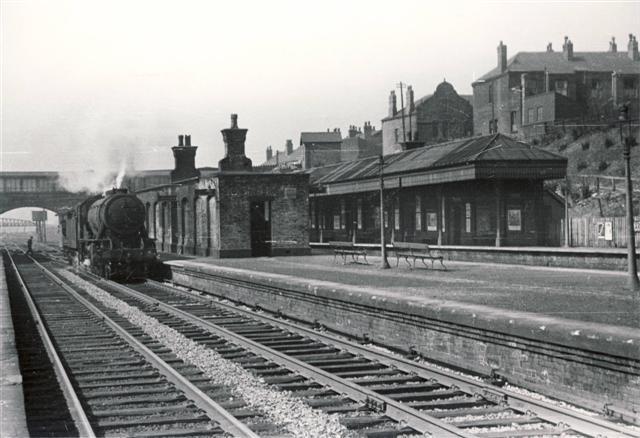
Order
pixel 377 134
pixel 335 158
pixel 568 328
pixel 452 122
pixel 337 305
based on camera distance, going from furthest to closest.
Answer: pixel 377 134 < pixel 335 158 < pixel 452 122 < pixel 337 305 < pixel 568 328

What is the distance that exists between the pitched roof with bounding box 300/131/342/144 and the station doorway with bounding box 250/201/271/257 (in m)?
44.4

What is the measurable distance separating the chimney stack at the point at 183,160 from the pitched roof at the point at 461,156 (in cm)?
956

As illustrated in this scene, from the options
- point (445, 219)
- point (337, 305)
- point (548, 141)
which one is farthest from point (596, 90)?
point (337, 305)

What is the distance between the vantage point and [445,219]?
92.4 ft

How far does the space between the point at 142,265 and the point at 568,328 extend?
1911 centimetres

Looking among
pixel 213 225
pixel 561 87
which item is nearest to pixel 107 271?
pixel 213 225

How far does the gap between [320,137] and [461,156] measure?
47878mm

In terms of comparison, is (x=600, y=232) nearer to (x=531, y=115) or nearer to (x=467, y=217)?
(x=467, y=217)

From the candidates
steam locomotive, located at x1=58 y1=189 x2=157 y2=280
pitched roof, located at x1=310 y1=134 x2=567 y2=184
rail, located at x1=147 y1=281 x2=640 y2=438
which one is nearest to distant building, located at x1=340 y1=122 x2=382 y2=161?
pitched roof, located at x1=310 y1=134 x2=567 y2=184

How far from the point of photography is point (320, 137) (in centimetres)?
7388

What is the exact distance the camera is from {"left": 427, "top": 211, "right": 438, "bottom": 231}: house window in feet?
96.1

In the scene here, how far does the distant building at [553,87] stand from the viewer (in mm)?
56625

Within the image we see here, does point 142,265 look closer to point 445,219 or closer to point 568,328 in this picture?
point 445,219

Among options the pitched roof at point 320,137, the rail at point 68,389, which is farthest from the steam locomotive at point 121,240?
the pitched roof at point 320,137
